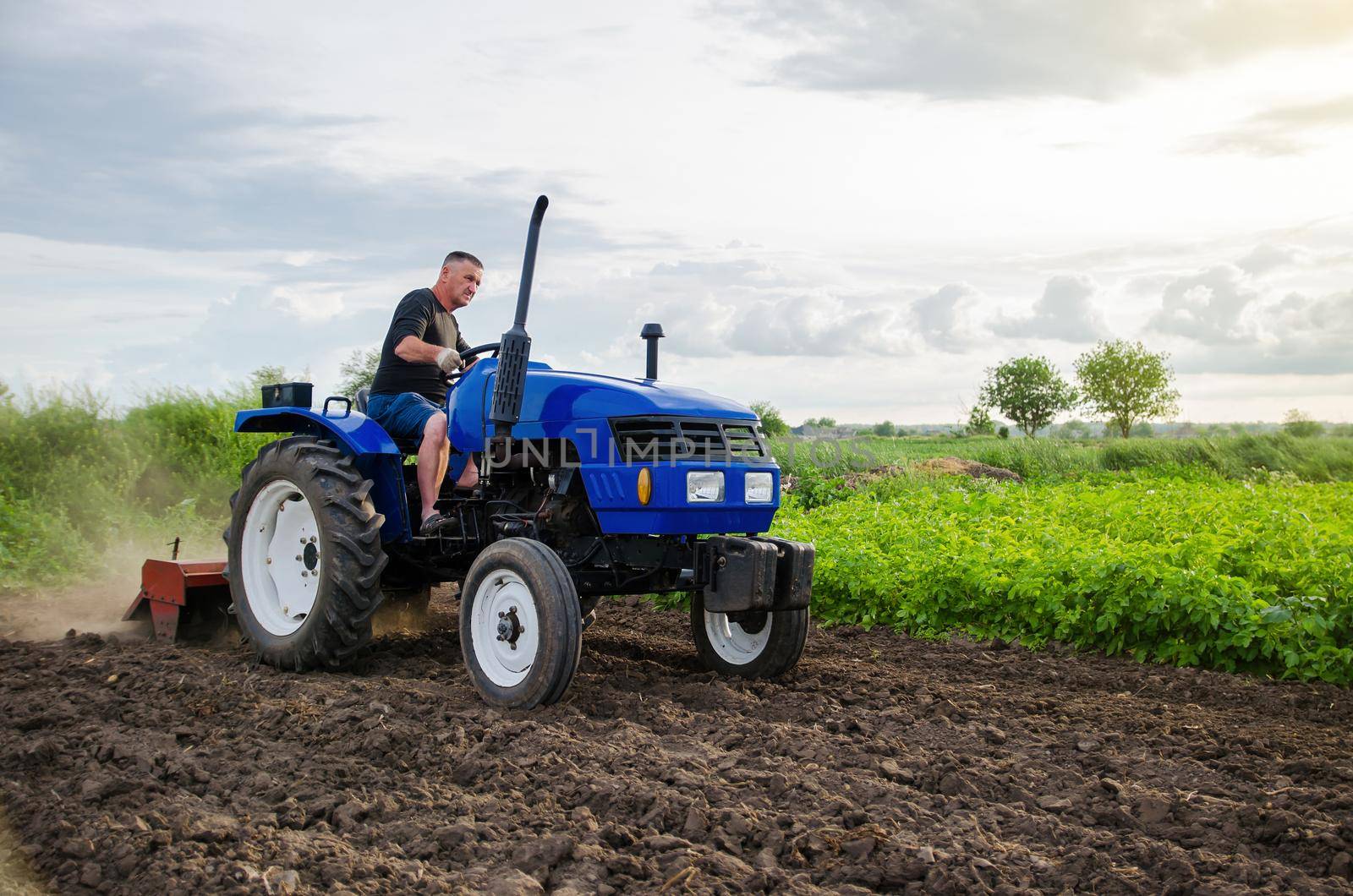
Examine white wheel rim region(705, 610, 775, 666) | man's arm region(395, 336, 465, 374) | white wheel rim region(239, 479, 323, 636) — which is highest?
man's arm region(395, 336, 465, 374)

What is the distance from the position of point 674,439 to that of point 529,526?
874 millimetres

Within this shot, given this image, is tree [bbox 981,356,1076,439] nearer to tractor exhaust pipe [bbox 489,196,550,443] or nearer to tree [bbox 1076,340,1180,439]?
tree [bbox 1076,340,1180,439]

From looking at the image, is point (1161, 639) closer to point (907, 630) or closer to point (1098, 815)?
point (907, 630)

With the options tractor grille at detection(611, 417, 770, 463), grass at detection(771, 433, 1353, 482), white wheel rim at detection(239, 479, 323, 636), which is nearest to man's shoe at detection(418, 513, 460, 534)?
white wheel rim at detection(239, 479, 323, 636)

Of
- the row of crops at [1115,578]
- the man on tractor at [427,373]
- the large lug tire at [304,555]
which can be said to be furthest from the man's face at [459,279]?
the row of crops at [1115,578]

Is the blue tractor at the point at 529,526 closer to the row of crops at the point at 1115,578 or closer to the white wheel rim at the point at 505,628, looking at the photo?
the white wheel rim at the point at 505,628

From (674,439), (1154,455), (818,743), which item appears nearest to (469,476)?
(674,439)

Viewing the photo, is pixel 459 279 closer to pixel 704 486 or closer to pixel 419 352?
pixel 419 352

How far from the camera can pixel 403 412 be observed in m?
5.70

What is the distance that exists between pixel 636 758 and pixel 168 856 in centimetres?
155

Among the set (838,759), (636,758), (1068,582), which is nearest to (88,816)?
(636,758)

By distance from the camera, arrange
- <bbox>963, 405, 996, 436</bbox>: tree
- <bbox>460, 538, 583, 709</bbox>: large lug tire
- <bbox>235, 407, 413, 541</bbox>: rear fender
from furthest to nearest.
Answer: <bbox>963, 405, 996, 436</bbox>: tree → <bbox>235, 407, 413, 541</bbox>: rear fender → <bbox>460, 538, 583, 709</bbox>: large lug tire

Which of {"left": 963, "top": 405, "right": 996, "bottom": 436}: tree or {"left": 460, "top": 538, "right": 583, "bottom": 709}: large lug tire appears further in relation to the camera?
{"left": 963, "top": 405, "right": 996, "bottom": 436}: tree

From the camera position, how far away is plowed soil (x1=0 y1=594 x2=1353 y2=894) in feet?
10.2
